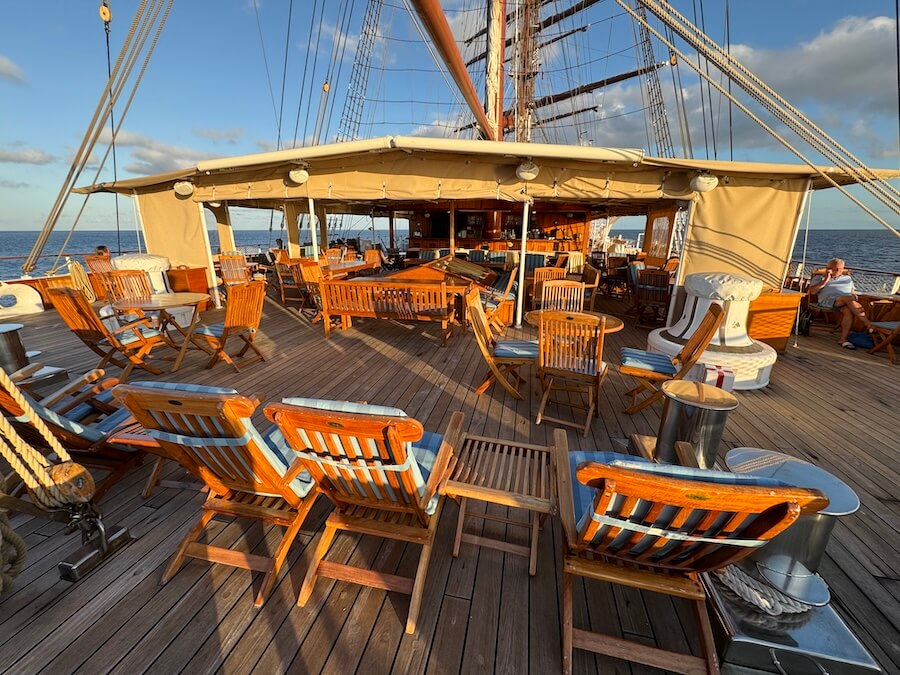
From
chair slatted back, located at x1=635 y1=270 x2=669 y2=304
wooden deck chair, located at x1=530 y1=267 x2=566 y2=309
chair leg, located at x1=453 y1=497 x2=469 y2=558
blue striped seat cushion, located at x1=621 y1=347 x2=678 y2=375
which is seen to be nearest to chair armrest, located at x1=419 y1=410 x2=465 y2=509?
chair leg, located at x1=453 y1=497 x2=469 y2=558

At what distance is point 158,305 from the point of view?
4273mm

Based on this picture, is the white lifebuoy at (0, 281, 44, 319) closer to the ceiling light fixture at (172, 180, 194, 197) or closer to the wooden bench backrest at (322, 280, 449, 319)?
the ceiling light fixture at (172, 180, 194, 197)

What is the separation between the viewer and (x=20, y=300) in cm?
729

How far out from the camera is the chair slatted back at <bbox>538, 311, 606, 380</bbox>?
3.15 m

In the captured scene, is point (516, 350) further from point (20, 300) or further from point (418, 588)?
point (20, 300)

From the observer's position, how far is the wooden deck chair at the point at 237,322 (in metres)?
4.23

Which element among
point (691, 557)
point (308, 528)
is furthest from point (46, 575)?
point (691, 557)

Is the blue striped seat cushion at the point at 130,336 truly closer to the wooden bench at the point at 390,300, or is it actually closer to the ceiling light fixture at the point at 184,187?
the wooden bench at the point at 390,300

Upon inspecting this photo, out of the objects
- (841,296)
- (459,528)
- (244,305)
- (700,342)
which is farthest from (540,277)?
(459,528)

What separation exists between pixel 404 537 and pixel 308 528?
2.50 feet

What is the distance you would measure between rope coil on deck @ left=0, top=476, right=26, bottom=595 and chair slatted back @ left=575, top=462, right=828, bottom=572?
2.23 meters

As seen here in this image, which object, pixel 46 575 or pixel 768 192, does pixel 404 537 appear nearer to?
pixel 46 575

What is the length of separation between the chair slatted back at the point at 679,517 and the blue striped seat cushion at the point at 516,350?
91.2 inches

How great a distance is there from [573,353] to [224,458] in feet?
9.07
